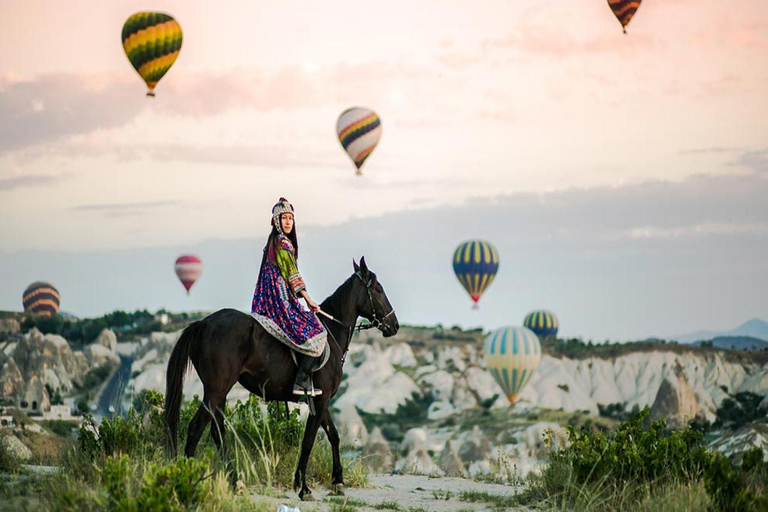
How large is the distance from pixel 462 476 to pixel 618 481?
17.7ft

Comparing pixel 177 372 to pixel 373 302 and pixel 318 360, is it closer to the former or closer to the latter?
pixel 318 360

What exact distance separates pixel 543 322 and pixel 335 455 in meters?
108

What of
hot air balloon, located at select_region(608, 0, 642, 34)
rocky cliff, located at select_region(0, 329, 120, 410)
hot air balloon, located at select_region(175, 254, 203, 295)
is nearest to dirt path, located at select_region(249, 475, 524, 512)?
hot air balloon, located at select_region(608, 0, 642, 34)

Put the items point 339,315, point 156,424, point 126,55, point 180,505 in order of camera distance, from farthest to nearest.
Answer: point 126,55, point 156,424, point 339,315, point 180,505

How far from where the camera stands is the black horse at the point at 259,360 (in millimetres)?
12664

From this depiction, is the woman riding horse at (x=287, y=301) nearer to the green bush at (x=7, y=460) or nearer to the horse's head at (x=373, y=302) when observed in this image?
the horse's head at (x=373, y=302)

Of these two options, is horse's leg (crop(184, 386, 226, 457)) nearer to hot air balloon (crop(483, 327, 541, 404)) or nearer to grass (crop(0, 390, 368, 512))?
grass (crop(0, 390, 368, 512))

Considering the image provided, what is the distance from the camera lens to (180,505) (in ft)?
A: 34.6

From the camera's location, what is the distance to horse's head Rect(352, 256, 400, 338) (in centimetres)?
1425

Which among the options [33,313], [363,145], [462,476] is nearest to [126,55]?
[363,145]

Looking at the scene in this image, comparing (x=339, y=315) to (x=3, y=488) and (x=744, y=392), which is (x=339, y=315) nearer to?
(x=3, y=488)

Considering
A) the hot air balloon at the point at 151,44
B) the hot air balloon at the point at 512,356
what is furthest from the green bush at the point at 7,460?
the hot air balloon at the point at 512,356

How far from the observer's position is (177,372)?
12.7m

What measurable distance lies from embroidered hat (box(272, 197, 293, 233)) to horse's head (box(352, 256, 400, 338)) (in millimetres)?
1094
